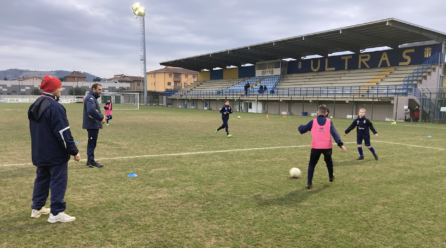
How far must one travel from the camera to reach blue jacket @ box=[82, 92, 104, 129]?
23.5 feet

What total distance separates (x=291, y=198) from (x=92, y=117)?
5.12 meters

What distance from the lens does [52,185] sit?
413 centimetres

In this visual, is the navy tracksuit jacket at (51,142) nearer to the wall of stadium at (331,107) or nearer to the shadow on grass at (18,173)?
the shadow on grass at (18,173)

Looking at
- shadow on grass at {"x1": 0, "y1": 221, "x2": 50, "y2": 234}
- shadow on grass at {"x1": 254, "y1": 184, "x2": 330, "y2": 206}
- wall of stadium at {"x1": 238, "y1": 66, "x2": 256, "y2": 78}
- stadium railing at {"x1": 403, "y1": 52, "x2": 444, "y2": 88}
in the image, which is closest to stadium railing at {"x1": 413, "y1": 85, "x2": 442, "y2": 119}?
stadium railing at {"x1": 403, "y1": 52, "x2": 444, "y2": 88}

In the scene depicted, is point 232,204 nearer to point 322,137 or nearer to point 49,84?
point 322,137

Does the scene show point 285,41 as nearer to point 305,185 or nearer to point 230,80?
point 230,80

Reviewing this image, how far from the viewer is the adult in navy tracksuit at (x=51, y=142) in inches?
157

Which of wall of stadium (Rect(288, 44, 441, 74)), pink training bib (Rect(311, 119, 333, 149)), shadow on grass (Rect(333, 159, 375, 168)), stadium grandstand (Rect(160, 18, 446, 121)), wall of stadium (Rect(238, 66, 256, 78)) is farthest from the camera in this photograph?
wall of stadium (Rect(238, 66, 256, 78))

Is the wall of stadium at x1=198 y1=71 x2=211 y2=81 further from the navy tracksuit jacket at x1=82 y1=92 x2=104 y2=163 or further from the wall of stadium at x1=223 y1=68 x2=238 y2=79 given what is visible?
the navy tracksuit jacket at x1=82 y1=92 x2=104 y2=163

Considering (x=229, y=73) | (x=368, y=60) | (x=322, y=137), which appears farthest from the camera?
(x=229, y=73)

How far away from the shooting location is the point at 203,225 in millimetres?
4184

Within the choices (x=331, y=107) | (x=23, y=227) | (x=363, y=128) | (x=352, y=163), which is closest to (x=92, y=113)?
(x=23, y=227)

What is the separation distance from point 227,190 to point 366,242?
268cm

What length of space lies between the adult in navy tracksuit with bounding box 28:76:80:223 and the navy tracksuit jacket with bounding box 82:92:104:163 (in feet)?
10.0
